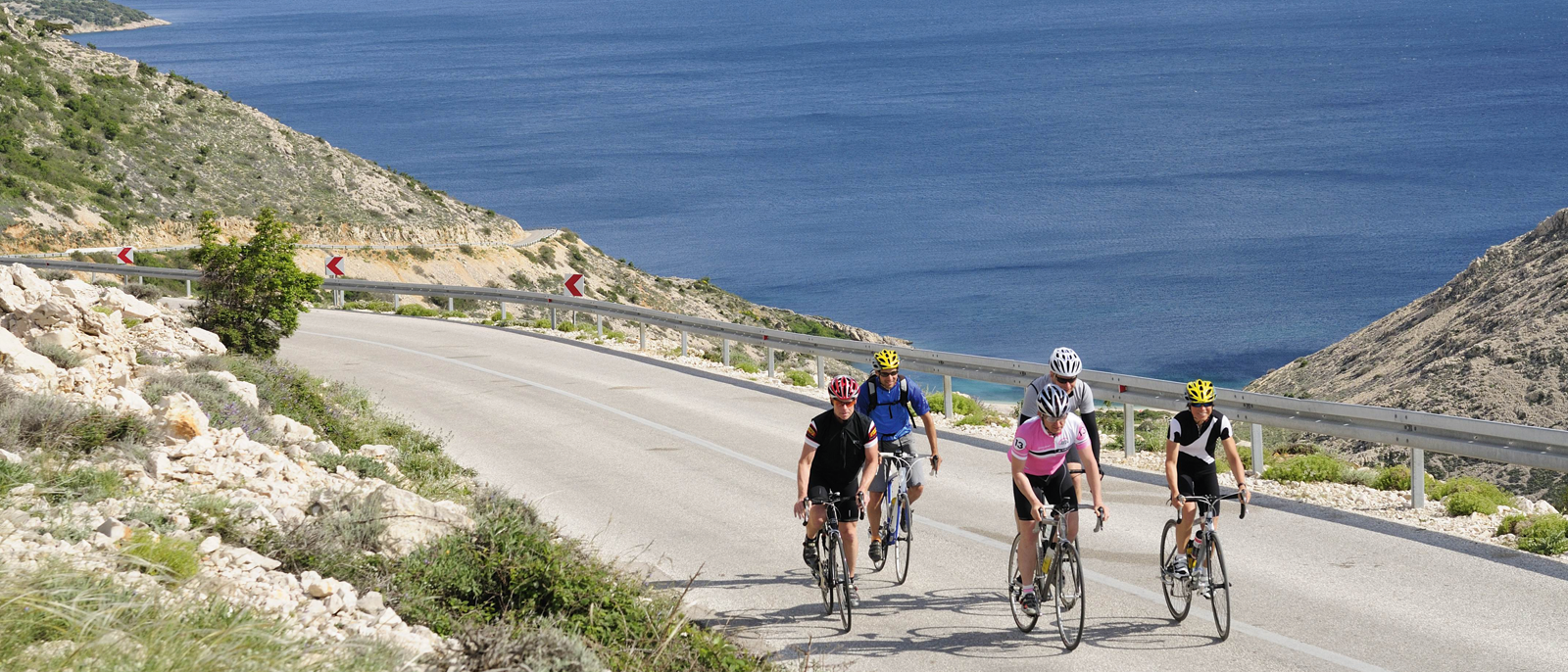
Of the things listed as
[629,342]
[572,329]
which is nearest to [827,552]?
[629,342]

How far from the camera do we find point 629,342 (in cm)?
2722

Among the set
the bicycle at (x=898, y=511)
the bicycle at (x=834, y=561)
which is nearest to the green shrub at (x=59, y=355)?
the bicycle at (x=834, y=561)

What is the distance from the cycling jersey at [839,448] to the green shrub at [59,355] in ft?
27.3

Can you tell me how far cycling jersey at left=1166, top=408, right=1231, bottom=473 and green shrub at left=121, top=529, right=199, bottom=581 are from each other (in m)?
6.10

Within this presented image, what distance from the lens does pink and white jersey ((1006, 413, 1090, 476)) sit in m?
8.03

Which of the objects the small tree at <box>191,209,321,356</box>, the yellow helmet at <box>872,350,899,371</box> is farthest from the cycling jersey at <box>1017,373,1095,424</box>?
the small tree at <box>191,209,321,356</box>

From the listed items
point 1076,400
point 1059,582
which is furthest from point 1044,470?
point 1076,400

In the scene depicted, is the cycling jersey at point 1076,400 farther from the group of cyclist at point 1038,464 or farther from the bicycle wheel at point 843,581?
the bicycle wheel at point 843,581

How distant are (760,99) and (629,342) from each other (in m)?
154

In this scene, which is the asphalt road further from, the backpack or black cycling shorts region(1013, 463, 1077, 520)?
the backpack

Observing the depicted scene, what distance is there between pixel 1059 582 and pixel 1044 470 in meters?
0.73

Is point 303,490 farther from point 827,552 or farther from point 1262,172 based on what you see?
point 1262,172

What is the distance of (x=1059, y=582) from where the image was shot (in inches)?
317

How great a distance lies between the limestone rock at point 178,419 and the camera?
10.2m
